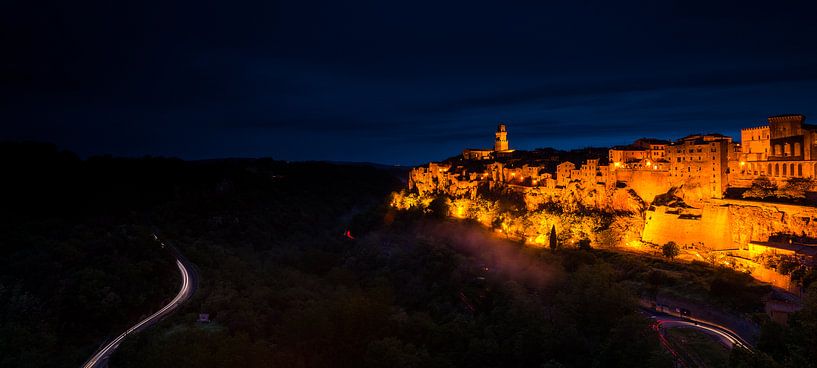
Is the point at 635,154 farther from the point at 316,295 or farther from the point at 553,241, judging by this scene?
the point at 316,295

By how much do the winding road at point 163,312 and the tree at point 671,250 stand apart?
34111 mm

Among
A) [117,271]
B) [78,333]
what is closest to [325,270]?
[117,271]

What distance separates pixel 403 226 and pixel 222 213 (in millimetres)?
25626

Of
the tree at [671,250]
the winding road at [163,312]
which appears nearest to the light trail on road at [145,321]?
the winding road at [163,312]

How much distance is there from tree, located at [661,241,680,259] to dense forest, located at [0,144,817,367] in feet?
5.30

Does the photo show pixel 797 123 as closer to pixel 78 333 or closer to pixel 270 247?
pixel 78 333

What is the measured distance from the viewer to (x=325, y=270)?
168 feet

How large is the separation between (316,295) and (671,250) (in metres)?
27.1

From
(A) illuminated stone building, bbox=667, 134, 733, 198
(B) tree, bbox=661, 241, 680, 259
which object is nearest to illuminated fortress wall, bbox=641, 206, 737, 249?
(B) tree, bbox=661, 241, 680, 259

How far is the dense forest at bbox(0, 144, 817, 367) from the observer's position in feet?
66.2

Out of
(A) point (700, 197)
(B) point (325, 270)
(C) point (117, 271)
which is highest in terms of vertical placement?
(A) point (700, 197)

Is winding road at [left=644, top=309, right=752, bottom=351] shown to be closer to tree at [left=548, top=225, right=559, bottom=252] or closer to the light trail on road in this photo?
tree at [left=548, top=225, right=559, bottom=252]

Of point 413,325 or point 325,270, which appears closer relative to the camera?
point 413,325

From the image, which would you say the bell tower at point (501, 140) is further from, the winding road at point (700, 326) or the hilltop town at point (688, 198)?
the winding road at point (700, 326)
